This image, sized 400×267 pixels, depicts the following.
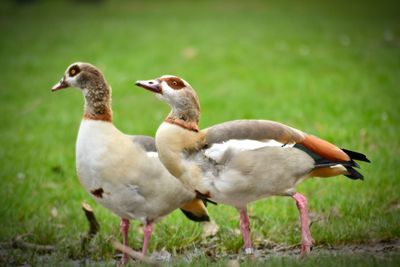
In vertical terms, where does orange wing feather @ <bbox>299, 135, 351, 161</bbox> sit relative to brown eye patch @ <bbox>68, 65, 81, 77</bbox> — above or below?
below

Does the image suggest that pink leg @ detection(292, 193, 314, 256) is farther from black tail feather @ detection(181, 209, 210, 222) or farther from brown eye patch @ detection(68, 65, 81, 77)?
brown eye patch @ detection(68, 65, 81, 77)

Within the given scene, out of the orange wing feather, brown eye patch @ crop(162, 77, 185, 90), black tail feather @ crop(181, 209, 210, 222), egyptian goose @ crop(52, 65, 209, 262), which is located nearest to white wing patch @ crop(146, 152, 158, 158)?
egyptian goose @ crop(52, 65, 209, 262)

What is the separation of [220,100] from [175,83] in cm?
Result: 611

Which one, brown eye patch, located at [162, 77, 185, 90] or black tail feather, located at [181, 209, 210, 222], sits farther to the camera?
black tail feather, located at [181, 209, 210, 222]

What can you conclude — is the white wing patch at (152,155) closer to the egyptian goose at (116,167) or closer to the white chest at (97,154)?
the egyptian goose at (116,167)

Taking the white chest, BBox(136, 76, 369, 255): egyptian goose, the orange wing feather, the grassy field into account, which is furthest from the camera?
the grassy field

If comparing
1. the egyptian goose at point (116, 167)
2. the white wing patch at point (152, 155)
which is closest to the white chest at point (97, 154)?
the egyptian goose at point (116, 167)

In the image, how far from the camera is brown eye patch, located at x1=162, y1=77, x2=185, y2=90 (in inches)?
166

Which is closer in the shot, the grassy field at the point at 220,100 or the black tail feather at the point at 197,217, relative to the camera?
the black tail feather at the point at 197,217

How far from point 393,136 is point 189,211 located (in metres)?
3.83

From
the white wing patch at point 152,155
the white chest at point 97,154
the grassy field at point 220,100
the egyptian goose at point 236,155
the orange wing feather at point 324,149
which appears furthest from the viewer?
the grassy field at point 220,100

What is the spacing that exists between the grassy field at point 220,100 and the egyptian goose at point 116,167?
536 mm

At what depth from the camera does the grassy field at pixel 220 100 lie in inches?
210

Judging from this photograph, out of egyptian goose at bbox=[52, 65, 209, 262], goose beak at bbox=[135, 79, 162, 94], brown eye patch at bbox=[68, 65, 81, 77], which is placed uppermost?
brown eye patch at bbox=[68, 65, 81, 77]
